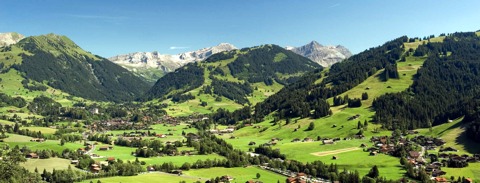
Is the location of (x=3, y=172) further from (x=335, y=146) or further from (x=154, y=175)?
(x=335, y=146)

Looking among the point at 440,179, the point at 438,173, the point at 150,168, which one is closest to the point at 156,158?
the point at 150,168

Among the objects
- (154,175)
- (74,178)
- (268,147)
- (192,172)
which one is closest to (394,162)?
(268,147)

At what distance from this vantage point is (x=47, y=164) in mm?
158625

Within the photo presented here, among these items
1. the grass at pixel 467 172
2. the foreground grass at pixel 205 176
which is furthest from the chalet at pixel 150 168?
the grass at pixel 467 172

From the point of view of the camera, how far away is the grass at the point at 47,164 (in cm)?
15075

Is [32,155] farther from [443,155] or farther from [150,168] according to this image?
[443,155]

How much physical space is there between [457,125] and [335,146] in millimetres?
60729

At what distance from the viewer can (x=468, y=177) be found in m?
131

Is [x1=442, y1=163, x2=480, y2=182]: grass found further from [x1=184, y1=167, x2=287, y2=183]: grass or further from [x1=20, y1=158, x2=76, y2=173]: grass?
[x1=20, y1=158, x2=76, y2=173]: grass

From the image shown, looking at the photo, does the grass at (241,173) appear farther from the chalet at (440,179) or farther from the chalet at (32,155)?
the chalet at (32,155)

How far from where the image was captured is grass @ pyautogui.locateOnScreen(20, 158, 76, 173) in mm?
150750

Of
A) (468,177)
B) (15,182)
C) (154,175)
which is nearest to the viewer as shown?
(15,182)

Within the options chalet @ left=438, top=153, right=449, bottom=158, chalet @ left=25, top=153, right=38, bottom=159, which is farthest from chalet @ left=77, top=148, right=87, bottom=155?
chalet @ left=438, top=153, right=449, bottom=158

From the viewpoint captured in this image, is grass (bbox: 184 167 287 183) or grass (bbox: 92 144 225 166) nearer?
grass (bbox: 184 167 287 183)
